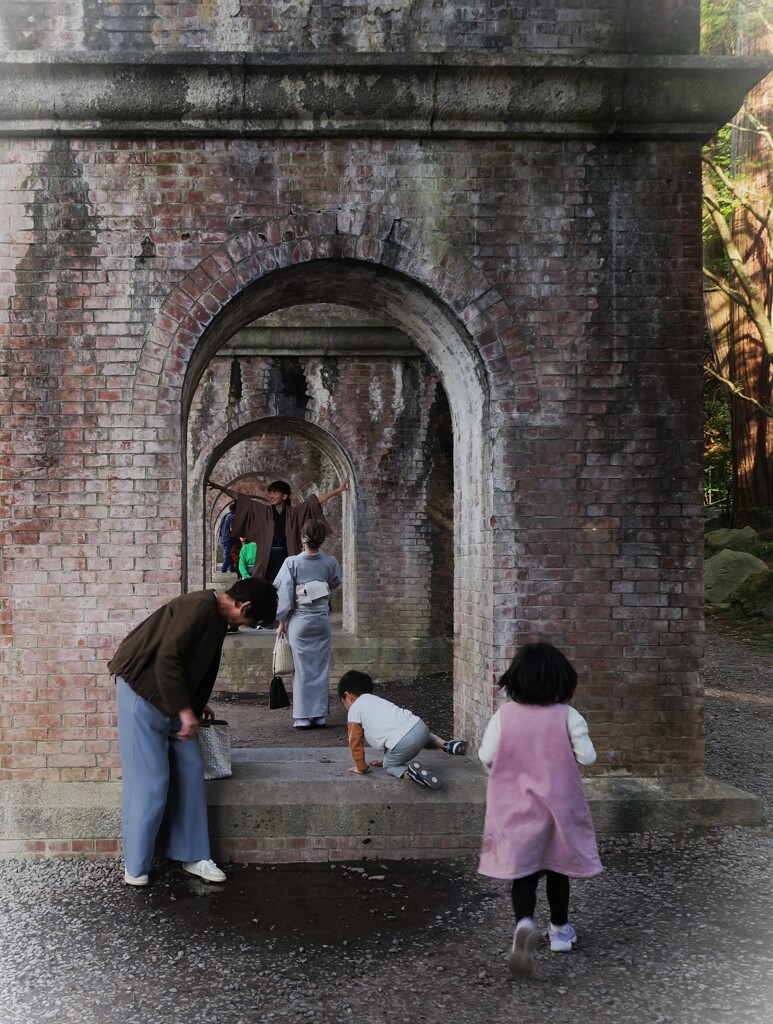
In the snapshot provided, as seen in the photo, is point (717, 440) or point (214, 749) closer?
point (214, 749)

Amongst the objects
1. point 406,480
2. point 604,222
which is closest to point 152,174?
point 604,222

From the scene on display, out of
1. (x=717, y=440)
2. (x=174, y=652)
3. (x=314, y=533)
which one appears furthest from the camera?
(x=717, y=440)

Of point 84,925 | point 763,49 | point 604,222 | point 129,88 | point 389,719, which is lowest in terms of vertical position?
point 84,925

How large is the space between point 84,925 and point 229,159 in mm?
4397

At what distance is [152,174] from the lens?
5.66m

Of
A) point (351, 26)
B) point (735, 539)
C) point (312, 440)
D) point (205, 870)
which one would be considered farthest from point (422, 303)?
point (735, 539)

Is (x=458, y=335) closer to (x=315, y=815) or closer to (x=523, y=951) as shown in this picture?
(x=315, y=815)

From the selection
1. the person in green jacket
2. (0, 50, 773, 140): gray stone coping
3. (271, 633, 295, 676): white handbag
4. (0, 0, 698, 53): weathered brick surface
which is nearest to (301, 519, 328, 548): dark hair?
(271, 633, 295, 676): white handbag

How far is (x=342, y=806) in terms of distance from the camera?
5473 millimetres

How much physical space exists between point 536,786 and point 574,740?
0.25 metres

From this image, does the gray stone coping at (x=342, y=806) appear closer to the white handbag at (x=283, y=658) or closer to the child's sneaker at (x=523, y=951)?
the child's sneaker at (x=523, y=951)

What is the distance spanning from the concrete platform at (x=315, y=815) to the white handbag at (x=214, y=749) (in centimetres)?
7

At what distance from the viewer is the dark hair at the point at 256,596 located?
4691 mm

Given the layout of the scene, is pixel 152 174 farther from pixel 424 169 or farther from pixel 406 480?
pixel 406 480
